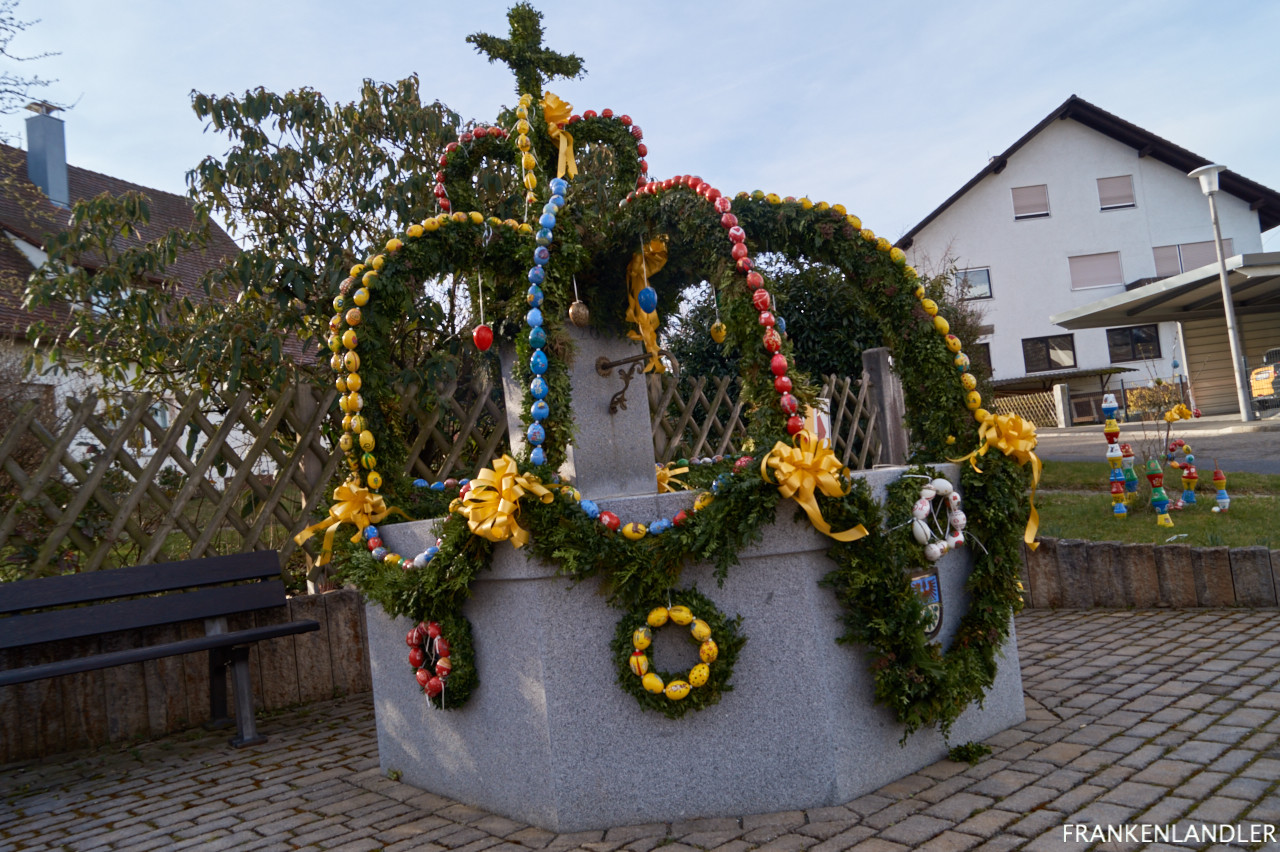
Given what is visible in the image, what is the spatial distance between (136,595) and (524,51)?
332cm

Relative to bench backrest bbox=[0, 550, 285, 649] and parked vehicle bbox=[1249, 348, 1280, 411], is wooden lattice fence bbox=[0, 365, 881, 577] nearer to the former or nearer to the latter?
bench backrest bbox=[0, 550, 285, 649]

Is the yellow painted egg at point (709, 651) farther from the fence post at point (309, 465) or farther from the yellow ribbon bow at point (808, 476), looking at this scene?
the fence post at point (309, 465)

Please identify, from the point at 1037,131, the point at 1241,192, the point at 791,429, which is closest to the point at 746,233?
the point at 791,429

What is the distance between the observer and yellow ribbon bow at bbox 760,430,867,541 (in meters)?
2.93

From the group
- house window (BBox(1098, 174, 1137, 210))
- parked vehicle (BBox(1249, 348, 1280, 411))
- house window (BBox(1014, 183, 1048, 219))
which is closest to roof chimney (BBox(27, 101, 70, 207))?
parked vehicle (BBox(1249, 348, 1280, 411))

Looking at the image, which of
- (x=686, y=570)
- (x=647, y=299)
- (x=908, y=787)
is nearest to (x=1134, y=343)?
(x=647, y=299)

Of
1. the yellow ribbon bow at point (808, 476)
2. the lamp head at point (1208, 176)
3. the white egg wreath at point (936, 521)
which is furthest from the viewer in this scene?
the lamp head at point (1208, 176)

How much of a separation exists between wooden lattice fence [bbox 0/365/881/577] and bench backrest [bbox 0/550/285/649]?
1.02ft

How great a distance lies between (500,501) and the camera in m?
3.02

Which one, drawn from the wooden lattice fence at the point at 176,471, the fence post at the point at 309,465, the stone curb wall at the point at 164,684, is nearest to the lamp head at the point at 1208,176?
the wooden lattice fence at the point at 176,471

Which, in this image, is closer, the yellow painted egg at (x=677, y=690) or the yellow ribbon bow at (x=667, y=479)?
the yellow painted egg at (x=677, y=690)

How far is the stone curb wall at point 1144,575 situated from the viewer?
527 centimetres

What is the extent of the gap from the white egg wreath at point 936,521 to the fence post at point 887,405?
575cm

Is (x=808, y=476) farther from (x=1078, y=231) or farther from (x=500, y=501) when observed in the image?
(x=1078, y=231)
